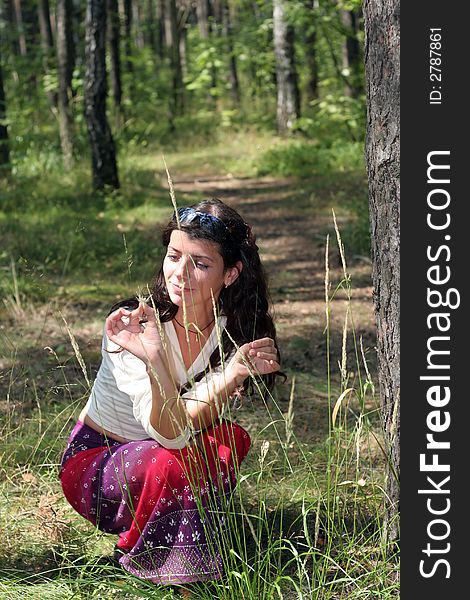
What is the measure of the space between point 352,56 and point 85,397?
13.3 m

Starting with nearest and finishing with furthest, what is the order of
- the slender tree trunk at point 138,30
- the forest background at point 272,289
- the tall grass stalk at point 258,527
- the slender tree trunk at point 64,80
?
the tall grass stalk at point 258,527, the forest background at point 272,289, the slender tree trunk at point 64,80, the slender tree trunk at point 138,30

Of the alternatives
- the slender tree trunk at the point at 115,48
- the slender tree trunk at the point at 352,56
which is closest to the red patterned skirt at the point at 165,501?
the slender tree trunk at the point at 352,56

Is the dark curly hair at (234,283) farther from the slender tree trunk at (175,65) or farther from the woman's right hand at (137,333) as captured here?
the slender tree trunk at (175,65)

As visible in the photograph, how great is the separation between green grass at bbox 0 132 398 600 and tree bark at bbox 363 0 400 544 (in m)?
0.10

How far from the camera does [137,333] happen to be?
2516 mm

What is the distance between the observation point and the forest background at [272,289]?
2.67 metres

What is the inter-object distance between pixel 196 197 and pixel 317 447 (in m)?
7.06

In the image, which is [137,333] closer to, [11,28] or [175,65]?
[175,65]

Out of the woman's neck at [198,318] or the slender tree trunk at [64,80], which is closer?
the woman's neck at [198,318]

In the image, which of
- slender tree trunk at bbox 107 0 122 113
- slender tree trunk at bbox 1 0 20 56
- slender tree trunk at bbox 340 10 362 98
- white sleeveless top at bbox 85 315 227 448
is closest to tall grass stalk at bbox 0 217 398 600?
white sleeveless top at bbox 85 315 227 448

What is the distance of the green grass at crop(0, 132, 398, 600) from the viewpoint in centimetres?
256

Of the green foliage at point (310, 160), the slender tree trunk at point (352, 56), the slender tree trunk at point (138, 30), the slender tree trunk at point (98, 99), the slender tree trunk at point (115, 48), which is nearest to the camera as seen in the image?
the slender tree trunk at point (98, 99)

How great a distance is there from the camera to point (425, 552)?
2258mm

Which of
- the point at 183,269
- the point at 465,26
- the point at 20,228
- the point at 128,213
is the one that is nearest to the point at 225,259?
the point at 183,269
